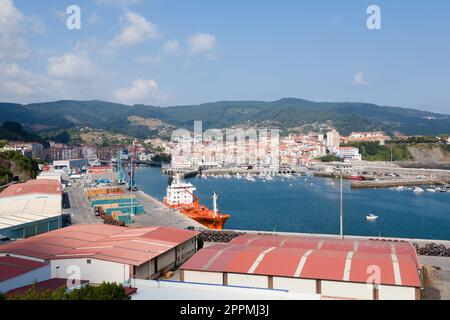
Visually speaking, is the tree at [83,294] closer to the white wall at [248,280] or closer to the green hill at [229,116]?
the white wall at [248,280]

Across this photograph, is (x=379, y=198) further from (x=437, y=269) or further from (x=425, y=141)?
(x=425, y=141)

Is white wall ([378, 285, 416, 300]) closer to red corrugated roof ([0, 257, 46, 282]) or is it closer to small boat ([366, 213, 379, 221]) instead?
red corrugated roof ([0, 257, 46, 282])

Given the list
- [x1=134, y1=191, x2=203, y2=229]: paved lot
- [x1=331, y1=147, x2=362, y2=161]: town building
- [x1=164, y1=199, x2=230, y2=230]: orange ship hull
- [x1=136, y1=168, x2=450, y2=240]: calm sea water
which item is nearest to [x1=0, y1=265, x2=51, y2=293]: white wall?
[x1=134, y1=191, x2=203, y2=229]: paved lot

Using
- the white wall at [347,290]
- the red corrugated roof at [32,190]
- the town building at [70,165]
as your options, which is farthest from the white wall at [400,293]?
the town building at [70,165]

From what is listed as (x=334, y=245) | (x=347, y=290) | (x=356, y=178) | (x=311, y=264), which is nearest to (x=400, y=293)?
(x=347, y=290)

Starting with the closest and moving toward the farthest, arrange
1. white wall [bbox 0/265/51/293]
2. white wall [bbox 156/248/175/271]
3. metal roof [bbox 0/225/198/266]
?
white wall [bbox 0/265/51/293], metal roof [bbox 0/225/198/266], white wall [bbox 156/248/175/271]
